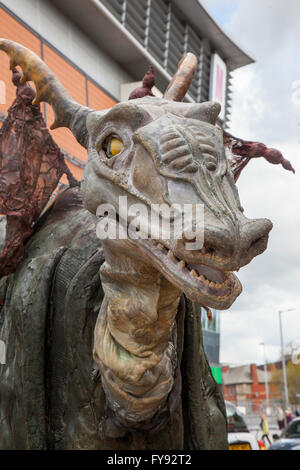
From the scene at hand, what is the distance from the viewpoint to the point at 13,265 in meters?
2.73

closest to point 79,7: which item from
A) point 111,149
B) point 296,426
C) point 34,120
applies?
point 296,426

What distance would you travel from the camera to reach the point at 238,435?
7023 millimetres

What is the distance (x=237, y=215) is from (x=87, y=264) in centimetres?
88

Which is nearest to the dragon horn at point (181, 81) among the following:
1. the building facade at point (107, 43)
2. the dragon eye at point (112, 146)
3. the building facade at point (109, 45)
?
the dragon eye at point (112, 146)

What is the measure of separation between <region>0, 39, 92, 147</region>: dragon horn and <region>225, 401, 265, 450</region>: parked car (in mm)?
5097

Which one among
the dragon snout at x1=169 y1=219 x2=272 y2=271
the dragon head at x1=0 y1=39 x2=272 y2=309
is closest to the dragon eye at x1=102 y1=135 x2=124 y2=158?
the dragon head at x1=0 y1=39 x2=272 y2=309

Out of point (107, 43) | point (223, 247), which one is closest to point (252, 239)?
point (223, 247)

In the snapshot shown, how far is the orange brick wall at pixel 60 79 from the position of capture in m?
9.46

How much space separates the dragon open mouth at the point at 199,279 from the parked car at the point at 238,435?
208 inches

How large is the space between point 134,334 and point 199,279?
18.6 inches

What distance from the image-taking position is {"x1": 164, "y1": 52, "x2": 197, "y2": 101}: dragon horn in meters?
2.76

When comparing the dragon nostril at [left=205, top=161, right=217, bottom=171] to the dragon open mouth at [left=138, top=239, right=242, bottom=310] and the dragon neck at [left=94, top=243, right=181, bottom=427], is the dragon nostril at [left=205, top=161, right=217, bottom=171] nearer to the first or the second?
the dragon open mouth at [left=138, top=239, right=242, bottom=310]

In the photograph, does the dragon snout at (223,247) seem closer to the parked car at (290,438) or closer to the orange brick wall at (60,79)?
the parked car at (290,438)

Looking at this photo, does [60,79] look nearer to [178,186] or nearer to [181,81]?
[181,81]
